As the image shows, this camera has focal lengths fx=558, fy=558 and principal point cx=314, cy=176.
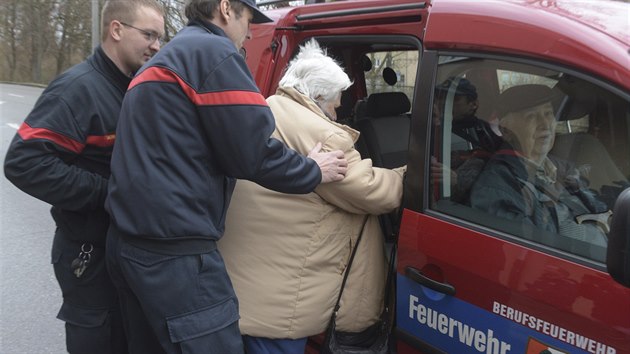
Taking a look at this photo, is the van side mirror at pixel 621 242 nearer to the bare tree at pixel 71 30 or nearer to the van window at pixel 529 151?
the van window at pixel 529 151

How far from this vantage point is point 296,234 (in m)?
2.04

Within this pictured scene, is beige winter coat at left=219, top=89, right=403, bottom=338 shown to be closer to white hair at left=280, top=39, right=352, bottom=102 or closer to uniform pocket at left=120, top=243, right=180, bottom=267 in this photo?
white hair at left=280, top=39, right=352, bottom=102

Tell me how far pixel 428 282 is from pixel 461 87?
2.22 ft

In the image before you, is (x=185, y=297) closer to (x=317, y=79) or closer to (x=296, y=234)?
(x=296, y=234)

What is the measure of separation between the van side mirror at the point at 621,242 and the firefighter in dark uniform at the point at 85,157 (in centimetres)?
170

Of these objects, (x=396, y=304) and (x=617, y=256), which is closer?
(x=617, y=256)

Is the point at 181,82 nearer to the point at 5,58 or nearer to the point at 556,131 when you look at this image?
the point at 556,131

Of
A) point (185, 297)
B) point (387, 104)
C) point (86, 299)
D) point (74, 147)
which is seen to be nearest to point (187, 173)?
point (185, 297)

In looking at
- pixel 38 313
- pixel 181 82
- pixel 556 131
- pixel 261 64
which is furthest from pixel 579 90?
pixel 38 313

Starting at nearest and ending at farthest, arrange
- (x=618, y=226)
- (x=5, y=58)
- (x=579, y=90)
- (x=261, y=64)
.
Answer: (x=618, y=226), (x=579, y=90), (x=261, y=64), (x=5, y=58)

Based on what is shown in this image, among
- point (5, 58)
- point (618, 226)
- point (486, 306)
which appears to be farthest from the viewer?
point (5, 58)

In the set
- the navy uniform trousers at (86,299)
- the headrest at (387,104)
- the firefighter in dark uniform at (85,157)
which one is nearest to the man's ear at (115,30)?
the firefighter in dark uniform at (85,157)

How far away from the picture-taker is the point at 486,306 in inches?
67.9

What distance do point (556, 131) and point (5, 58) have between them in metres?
38.3
